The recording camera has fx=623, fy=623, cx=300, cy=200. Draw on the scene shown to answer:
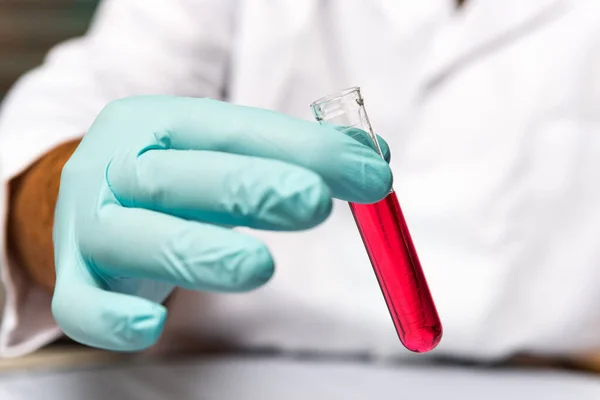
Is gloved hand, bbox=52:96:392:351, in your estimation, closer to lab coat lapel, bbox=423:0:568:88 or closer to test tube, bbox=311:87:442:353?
test tube, bbox=311:87:442:353

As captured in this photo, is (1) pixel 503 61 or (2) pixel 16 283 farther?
(1) pixel 503 61

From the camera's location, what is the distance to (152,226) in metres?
0.32

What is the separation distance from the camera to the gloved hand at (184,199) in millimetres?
301

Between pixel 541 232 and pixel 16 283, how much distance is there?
0.54m

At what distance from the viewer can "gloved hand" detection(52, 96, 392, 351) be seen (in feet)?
0.99

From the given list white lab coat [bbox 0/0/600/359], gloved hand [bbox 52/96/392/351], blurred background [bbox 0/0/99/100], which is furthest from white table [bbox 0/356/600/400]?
blurred background [bbox 0/0/99/100]

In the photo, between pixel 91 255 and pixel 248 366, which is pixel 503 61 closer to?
pixel 248 366

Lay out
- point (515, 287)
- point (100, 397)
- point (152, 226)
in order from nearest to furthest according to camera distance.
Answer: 1. point (152, 226)
2. point (100, 397)
3. point (515, 287)

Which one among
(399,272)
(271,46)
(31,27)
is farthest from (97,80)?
(31,27)

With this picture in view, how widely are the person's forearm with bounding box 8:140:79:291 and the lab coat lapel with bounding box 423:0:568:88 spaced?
Result: 0.43m

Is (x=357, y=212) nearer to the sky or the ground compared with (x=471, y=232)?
nearer to the sky

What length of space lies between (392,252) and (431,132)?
1.37 feet

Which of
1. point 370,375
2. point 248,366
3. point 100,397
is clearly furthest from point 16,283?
point 370,375

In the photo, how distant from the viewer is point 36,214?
489 mm
